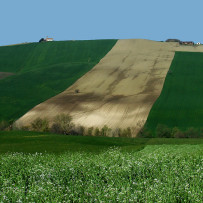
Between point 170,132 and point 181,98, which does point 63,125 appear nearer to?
point 170,132

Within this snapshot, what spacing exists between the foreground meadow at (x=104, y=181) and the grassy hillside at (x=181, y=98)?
157 feet

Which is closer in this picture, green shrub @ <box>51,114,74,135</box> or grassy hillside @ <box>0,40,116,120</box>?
green shrub @ <box>51,114,74,135</box>

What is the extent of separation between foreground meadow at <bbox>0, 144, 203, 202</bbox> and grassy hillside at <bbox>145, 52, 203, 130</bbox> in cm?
4787

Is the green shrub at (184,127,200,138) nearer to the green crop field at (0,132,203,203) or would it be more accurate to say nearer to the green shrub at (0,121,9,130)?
the green shrub at (0,121,9,130)

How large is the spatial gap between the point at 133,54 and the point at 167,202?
111 m

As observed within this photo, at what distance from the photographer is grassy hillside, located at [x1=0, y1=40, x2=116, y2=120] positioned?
89.1 meters

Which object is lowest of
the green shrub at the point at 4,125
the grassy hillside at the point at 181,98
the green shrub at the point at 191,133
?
the green shrub at the point at 191,133

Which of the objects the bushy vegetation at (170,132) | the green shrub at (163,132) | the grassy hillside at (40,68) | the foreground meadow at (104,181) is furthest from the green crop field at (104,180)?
the grassy hillside at (40,68)

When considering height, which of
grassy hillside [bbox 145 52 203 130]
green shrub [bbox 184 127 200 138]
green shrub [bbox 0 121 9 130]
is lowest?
green shrub [bbox 184 127 200 138]

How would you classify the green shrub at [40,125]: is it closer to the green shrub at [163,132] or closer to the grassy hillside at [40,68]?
the grassy hillside at [40,68]

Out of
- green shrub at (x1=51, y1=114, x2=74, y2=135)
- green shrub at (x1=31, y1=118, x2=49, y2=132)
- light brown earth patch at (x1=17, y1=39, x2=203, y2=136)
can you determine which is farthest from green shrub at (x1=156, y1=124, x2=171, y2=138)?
green shrub at (x1=31, y1=118, x2=49, y2=132)

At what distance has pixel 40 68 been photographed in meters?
118

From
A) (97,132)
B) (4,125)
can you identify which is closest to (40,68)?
(4,125)

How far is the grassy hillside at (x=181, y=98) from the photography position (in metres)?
71.7
